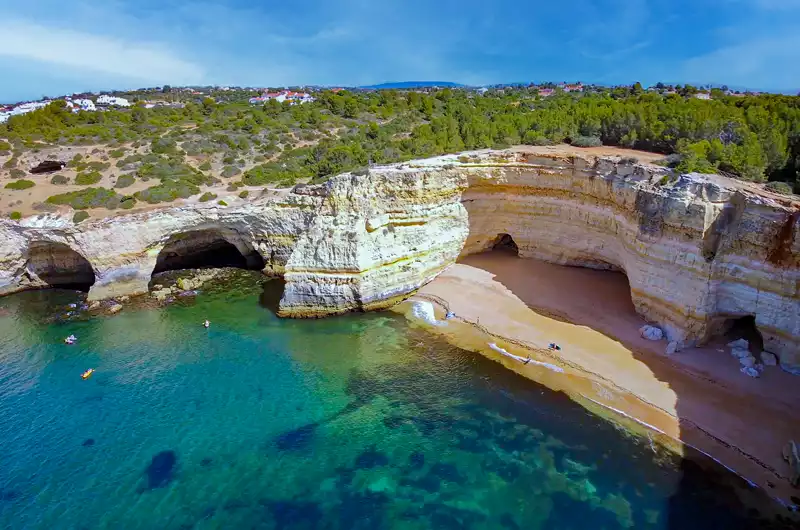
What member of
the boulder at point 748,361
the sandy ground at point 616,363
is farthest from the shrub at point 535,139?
the boulder at point 748,361

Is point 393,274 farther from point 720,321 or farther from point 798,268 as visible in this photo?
point 798,268

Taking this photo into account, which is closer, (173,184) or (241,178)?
(173,184)

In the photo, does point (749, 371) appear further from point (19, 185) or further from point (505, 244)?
point (19, 185)

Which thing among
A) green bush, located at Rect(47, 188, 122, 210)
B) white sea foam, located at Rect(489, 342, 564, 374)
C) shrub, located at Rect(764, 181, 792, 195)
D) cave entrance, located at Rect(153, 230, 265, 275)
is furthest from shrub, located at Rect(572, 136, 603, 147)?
green bush, located at Rect(47, 188, 122, 210)

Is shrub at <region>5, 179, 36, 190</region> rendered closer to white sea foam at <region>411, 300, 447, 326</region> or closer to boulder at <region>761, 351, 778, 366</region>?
white sea foam at <region>411, 300, 447, 326</region>

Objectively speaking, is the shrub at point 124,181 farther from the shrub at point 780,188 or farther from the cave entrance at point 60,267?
the shrub at point 780,188

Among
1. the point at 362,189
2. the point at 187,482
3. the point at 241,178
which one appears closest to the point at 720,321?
the point at 362,189
